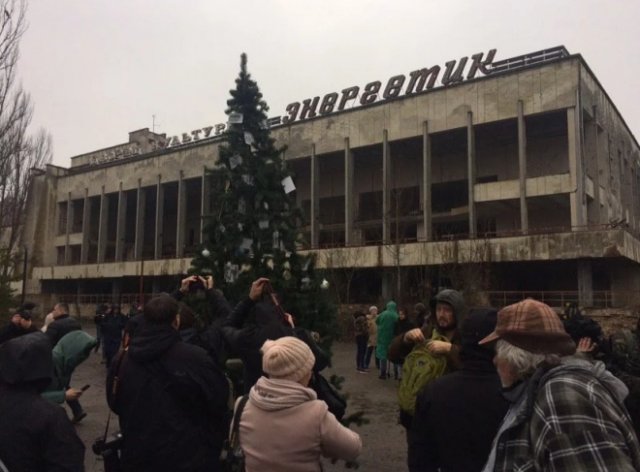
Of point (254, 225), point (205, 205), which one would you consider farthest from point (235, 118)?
point (205, 205)

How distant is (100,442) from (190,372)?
35.3 inches

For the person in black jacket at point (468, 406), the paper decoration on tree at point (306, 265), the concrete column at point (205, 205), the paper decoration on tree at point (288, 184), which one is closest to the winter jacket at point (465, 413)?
the person in black jacket at point (468, 406)

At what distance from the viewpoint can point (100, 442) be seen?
11.3 ft

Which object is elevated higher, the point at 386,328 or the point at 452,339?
the point at 452,339

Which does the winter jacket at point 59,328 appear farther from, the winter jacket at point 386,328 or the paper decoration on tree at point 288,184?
the winter jacket at point 386,328

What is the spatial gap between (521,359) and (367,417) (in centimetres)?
799

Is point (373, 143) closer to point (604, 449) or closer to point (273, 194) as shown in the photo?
point (273, 194)

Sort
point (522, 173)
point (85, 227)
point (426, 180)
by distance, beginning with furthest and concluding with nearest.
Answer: point (85, 227) → point (426, 180) → point (522, 173)

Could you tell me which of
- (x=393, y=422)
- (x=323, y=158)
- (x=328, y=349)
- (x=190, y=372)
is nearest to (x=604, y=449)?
(x=190, y=372)

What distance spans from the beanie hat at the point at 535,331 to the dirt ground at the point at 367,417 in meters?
5.14

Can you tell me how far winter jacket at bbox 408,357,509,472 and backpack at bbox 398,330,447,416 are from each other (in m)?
0.64

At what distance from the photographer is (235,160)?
616cm

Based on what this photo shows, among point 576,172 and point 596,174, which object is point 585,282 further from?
point 596,174

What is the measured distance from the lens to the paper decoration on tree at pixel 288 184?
6148mm
